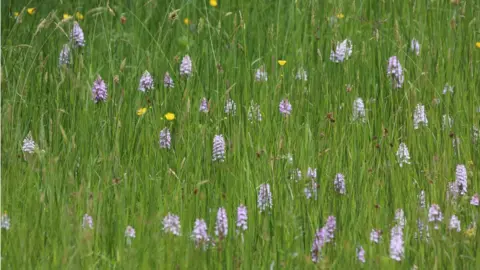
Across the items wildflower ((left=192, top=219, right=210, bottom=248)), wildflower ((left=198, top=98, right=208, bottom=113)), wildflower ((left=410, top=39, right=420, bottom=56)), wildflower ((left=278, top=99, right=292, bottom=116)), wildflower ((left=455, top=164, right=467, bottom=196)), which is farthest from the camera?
wildflower ((left=410, top=39, right=420, bottom=56))

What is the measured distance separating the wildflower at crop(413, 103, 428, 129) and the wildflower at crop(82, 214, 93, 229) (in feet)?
4.66

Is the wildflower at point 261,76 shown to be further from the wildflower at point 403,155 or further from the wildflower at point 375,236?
the wildflower at point 375,236

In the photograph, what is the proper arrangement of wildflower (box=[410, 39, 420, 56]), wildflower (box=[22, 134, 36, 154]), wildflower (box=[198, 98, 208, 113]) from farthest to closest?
wildflower (box=[410, 39, 420, 56])
wildflower (box=[198, 98, 208, 113])
wildflower (box=[22, 134, 36, 154])

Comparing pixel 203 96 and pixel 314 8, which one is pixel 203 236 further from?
pixel 314 8

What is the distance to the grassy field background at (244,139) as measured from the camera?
2732 millimetres

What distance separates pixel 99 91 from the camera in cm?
389

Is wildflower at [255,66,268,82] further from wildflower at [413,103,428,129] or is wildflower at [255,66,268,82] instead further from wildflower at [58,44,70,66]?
wildflower at [58,44,70,66]

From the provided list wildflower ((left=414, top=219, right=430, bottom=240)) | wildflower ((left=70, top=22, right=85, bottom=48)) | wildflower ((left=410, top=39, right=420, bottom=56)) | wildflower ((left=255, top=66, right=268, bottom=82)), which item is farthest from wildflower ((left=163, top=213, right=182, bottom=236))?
wildflower ((left=410, top=39, right=420, bottom=56))

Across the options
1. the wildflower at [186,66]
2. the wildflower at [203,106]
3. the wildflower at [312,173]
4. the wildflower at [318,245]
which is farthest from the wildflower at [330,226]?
the wildflower at [186,66]

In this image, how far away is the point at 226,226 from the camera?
8.85ft

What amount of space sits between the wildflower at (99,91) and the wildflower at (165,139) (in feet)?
1.47

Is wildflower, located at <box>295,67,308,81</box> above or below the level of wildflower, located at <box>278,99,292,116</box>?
above

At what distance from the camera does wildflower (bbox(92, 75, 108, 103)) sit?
389 cm

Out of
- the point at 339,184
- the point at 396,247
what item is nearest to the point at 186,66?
the point at 339,184
